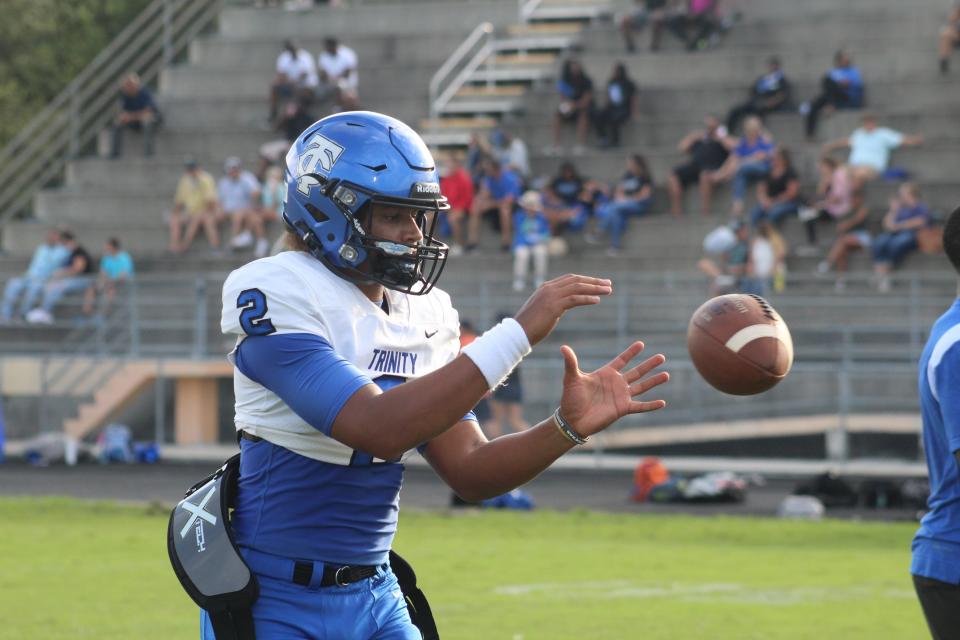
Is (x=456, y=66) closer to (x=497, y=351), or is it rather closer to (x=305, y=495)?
(x=305, y=495)

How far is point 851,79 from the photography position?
23.6 metres

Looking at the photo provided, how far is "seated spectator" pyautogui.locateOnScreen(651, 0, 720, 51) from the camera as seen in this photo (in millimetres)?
26094

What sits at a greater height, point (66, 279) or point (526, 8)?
point (526, 8)

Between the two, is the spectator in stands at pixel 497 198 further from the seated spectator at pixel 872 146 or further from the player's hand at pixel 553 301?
the player's hand at pixel 553 301

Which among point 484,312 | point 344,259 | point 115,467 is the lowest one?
point 115,467

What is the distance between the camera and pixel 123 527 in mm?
14070

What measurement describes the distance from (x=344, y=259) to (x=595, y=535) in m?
10.3

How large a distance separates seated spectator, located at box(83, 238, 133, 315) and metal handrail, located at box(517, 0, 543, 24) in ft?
28.7

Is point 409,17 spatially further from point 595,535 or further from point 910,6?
point 595,535

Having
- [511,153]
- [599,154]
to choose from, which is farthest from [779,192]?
[511,153]

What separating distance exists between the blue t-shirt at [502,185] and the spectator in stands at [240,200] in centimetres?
389

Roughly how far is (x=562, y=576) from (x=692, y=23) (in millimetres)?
16412

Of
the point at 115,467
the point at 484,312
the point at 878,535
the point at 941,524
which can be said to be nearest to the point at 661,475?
the point at 878,535

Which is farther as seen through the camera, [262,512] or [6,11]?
[6,11]
